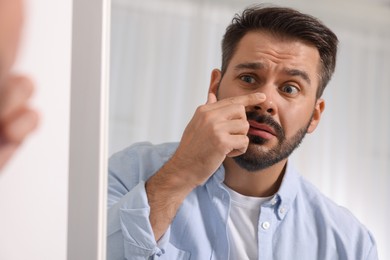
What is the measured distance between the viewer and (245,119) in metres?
0.70

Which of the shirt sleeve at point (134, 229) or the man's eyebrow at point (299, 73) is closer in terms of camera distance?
the shirt sleeve at point (134, 229)

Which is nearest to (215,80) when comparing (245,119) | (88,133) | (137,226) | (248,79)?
(248,79)

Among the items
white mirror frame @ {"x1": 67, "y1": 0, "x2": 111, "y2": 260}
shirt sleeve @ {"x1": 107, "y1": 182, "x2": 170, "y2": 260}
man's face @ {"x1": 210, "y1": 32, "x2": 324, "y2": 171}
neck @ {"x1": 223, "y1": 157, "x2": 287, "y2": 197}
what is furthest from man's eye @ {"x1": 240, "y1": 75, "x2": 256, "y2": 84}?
white mirror frame @ {"x1": 67, "y1": 0, "x2": 111, "y2": 260}

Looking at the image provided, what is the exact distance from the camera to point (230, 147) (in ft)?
2.23

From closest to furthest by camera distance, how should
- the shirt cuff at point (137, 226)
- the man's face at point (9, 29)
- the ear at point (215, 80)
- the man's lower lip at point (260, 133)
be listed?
the man's face at point (9, 29), the shirt cuff at point (137, 226), the man's lower lip at point (260, 133), the ear at point (215, 80)

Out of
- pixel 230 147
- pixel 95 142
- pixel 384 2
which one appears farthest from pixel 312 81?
pixel 384 2

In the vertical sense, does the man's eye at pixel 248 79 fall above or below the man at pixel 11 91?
below

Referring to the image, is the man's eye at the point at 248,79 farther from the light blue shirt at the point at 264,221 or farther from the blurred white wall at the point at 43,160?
the blurred white wall at the point at 43,160

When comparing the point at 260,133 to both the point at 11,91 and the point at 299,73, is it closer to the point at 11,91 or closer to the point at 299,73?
the point at 299,73

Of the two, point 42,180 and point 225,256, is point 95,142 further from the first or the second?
point 225,256

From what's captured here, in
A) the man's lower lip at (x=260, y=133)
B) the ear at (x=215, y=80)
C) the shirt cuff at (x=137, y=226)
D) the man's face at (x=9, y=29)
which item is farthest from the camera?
the ear at (x=215, y=80)

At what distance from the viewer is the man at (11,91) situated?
42 cm

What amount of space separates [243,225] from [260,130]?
0.14 metres

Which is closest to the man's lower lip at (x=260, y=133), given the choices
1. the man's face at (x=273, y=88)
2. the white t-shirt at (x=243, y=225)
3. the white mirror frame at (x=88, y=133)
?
the man's face at (x=273, y=88)
